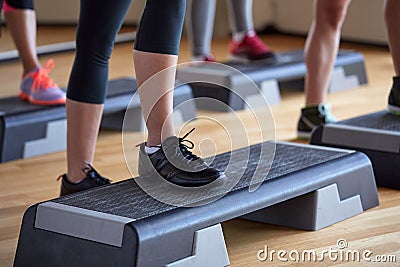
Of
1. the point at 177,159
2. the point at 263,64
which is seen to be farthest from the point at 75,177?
the point at 263,64

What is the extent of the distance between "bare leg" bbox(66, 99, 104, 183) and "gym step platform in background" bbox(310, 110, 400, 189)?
78cm

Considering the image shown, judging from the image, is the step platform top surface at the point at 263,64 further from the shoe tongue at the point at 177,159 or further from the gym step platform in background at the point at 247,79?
the shoe tongue at the point at 177,159

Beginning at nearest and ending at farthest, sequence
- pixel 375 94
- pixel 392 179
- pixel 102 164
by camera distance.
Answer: pixel 392 179, pixel 102 164, pixel 375 94

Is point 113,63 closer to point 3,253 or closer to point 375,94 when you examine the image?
point 375,94

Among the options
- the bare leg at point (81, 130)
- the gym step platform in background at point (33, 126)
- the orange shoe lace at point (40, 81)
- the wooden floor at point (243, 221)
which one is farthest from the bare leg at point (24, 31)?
the bare leg at point (81, 130)

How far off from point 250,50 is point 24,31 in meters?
1.25

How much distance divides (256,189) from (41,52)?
3346 millimetres

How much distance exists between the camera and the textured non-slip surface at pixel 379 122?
2398mm

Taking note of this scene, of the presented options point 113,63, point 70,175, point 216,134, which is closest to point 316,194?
point 70,175

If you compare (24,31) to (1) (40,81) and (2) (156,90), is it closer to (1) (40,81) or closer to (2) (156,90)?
(1) (40,81)

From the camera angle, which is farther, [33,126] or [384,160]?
[33,126]

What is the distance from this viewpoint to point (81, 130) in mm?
1944

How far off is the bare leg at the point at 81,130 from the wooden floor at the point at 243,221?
0.12 m

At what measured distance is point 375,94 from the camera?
372 centimetres
